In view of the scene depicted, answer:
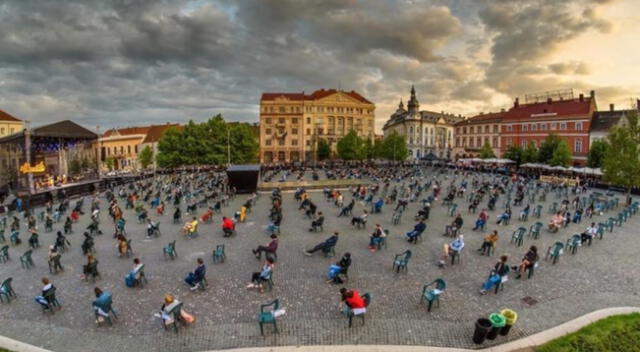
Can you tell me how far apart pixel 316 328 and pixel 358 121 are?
77.9 metres

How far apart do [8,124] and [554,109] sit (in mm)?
103642

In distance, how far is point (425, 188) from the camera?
30.4 metres

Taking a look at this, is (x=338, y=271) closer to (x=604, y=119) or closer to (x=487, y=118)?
(x=604, y=119)

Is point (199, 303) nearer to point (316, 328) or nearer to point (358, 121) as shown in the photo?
point (316, 328)

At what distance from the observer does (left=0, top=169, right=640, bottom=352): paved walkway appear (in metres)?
7.52

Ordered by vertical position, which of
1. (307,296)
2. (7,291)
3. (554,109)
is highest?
(554,109)

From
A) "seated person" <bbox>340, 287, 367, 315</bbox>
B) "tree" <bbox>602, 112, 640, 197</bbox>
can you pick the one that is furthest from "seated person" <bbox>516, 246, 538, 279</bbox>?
"tree" <bbox>602, 112, 640, 197</bbox>

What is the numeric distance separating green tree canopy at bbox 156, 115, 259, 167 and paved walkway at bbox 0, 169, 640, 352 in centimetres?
3859

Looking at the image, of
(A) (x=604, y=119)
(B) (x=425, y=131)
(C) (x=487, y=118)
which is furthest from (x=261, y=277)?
(B) (x=425, y=131)

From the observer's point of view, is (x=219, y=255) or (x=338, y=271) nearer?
(x=338, y=271)

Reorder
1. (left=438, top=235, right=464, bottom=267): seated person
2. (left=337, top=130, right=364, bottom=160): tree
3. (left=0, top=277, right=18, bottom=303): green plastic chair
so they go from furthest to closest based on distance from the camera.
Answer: (left=337, top=130, right=364, bottom=160): tree, (left=438, top=235, right=464, bottom=267): seated person, (left=0, top=277, right=18, bottom=303): green plastic chair

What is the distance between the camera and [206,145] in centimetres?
5294

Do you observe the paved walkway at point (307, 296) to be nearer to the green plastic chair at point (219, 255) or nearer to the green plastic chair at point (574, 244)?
the green plastic chair at point (219, 255)

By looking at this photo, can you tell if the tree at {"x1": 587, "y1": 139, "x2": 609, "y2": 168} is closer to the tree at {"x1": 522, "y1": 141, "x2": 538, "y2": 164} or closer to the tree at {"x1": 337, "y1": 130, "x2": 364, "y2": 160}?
the tree at {"x1": 522, "y1": 141, "x2": 538, "y2": 164}
